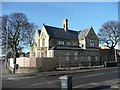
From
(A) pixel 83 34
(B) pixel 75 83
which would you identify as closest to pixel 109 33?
(A) pixel 83 34

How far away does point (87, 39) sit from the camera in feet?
178

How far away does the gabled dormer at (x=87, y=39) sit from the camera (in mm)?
53616

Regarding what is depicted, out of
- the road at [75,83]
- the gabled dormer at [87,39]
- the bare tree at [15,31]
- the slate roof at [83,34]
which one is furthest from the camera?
the slate roof at [83,34]

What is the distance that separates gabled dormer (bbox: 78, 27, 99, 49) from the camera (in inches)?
2111

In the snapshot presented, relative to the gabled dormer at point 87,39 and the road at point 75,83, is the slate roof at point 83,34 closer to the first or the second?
the gabled dormer at point 87,39

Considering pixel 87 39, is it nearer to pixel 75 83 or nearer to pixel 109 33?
pixel 109 33

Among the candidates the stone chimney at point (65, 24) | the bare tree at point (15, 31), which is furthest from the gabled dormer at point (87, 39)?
the bare tree at point (15, 31)

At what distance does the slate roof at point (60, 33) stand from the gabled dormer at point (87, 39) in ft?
5.11

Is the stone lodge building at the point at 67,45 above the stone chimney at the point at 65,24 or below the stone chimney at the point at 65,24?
below

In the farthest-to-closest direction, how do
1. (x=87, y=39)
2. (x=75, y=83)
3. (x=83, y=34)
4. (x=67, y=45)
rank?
(x=83, y=34) → (x=87, y=39) → (x=67, y=45) → (x=75, y=83)

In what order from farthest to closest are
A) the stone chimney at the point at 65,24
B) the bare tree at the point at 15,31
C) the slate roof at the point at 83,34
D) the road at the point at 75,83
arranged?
the slate roof at the point at 83,34, the stone chimney at the point at 65,24, the bare tree at the point at 15,31, the road at the point at 75,83

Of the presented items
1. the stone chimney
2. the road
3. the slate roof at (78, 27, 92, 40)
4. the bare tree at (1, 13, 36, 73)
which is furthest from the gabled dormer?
the road

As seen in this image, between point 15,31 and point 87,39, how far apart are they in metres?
17.7

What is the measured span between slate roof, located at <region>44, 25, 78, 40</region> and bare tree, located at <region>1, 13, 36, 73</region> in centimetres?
428
